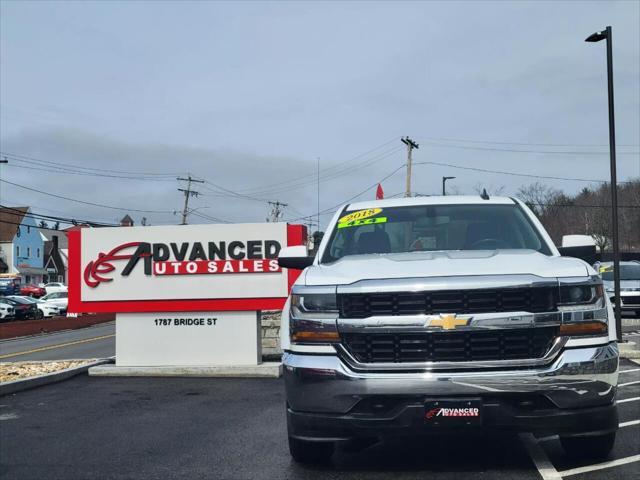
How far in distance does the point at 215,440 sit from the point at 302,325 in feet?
7.88

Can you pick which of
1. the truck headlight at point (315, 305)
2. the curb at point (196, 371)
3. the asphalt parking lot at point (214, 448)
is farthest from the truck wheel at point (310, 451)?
the curb at point (196, 371)

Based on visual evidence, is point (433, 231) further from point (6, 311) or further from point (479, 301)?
point (6, 311)

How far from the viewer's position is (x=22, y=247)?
288 ft

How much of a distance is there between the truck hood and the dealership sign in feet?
18.9

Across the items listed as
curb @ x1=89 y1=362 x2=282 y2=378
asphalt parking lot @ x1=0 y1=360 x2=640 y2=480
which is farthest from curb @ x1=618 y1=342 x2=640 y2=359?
curb @ x1=89 y1=362 x2=282 y2=378

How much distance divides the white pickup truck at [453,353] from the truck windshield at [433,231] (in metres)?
1.08

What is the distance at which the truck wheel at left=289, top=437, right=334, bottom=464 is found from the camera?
5270 mm

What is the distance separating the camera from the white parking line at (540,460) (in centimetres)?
508

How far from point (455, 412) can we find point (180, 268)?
7.53 metres

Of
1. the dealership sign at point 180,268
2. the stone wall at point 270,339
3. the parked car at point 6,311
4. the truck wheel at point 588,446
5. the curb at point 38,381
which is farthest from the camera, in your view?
the parked car at point 6,311

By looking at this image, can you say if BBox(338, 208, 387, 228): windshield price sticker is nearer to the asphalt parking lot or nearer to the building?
the asphalt parking lot

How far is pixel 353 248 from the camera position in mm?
6043

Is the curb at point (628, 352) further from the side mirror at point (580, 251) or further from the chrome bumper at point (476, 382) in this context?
the chrome bumper at point (476, 382)

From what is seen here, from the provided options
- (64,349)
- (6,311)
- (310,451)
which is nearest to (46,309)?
(6,311)
